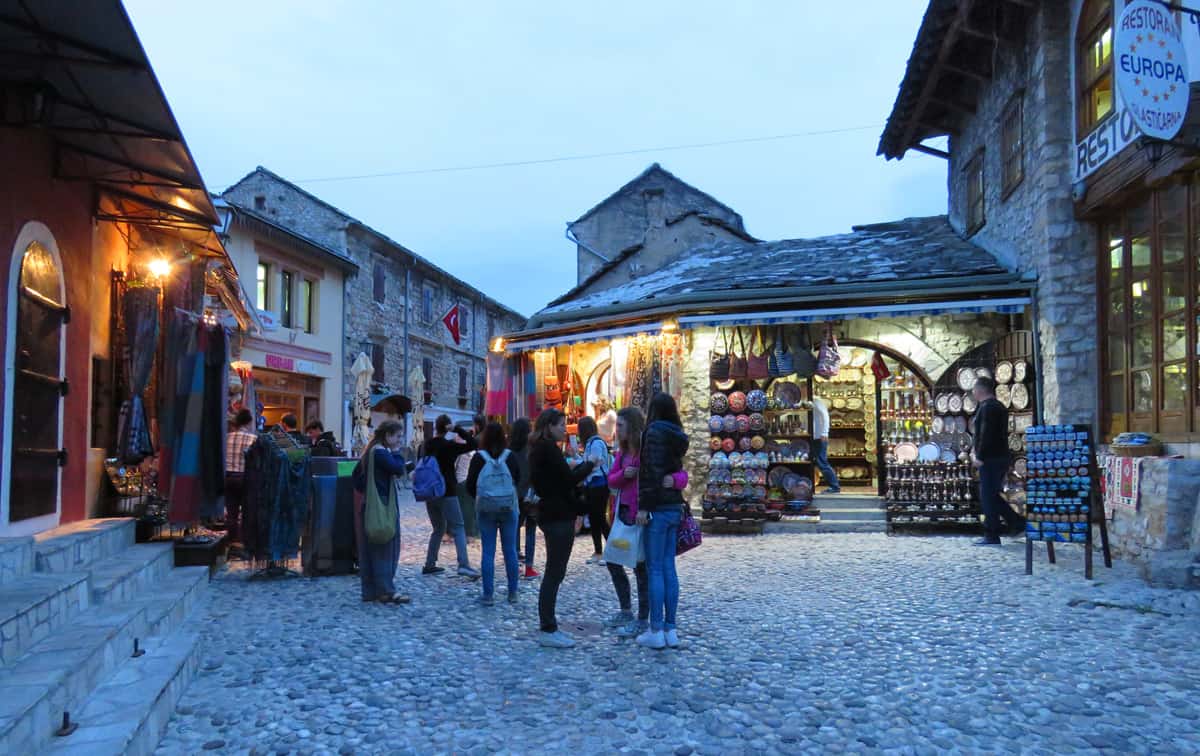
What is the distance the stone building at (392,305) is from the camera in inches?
933

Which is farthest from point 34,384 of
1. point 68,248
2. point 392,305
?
point 392,305

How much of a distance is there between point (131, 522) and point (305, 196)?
18.4 meters

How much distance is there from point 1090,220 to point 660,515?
21.6ft

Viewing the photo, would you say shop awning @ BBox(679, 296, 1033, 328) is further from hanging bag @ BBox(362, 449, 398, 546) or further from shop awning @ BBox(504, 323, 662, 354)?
hanging bag @ BBox(362, 449, 398, 546)

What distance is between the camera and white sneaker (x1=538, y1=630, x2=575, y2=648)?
5.32 m

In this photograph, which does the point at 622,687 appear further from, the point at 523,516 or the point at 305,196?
the point at 305,196

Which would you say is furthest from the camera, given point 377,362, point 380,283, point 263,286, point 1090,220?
point 380,283

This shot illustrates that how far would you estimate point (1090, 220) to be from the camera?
356 inches

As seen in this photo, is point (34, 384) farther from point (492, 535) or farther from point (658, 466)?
point (658, 466)

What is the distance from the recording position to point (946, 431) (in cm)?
1096

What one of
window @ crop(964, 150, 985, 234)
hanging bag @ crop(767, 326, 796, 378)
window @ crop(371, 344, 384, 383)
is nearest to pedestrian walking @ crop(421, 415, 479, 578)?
hanging bag @ crop(767, 326, 796, 378)

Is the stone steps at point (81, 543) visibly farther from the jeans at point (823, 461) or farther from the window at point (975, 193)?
the window at point (975, 193)

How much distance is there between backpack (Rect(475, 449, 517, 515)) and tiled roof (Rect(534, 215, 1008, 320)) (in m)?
5.65

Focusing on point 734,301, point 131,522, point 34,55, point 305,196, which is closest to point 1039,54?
point 734,301
